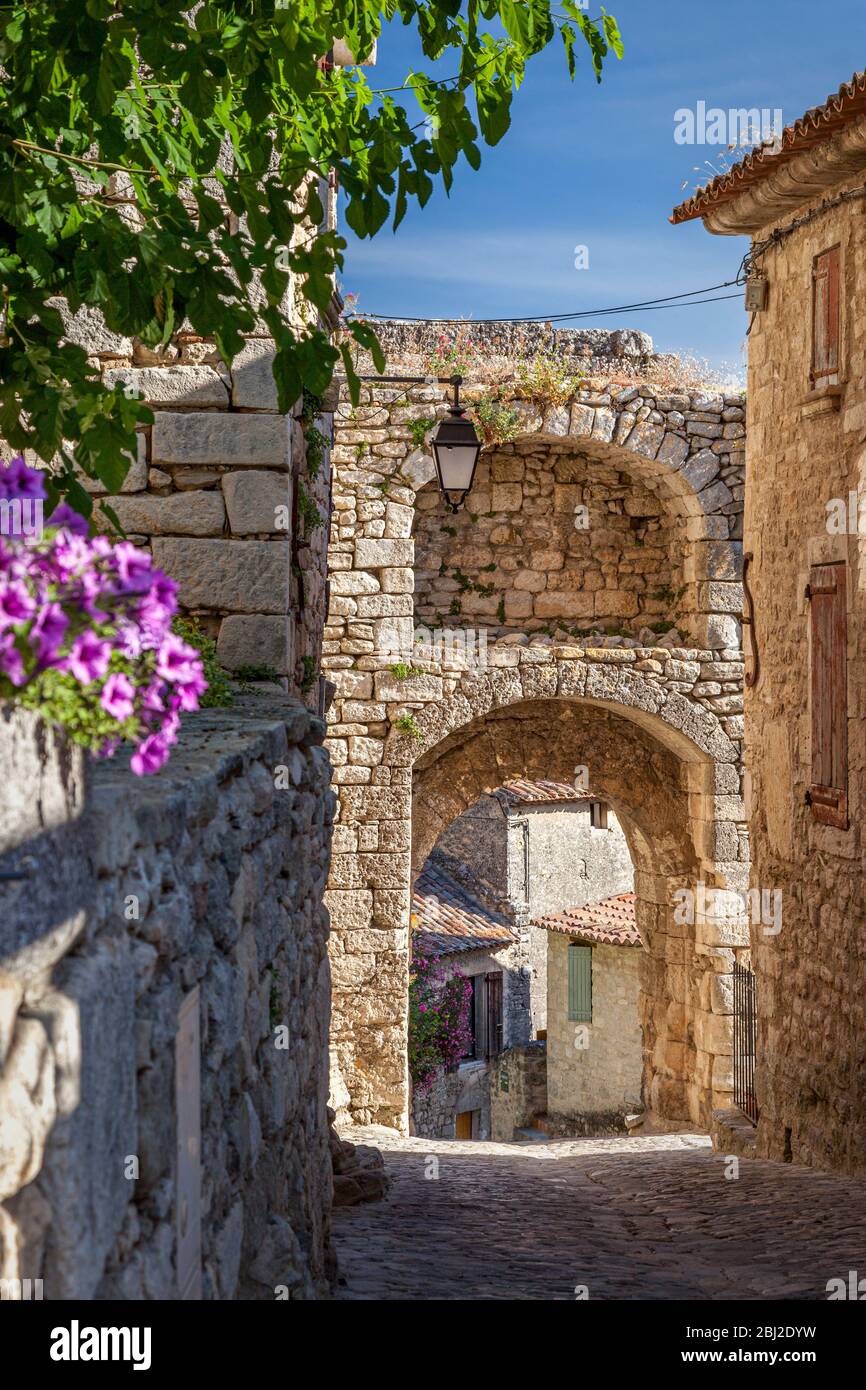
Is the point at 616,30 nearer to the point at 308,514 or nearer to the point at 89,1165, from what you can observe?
the point at 308,514

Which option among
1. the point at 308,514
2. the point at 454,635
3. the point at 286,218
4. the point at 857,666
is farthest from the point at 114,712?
the point at 454,635

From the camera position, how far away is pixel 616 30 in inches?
164

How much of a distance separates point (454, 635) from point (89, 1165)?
34.8 ft

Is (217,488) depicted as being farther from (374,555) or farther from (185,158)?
(374,555)

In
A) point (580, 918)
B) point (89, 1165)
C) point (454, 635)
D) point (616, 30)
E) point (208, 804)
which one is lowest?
point (580, 918)

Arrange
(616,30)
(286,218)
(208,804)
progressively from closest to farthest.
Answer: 1. (208,804)
2. (286,218)
3. (616,30)

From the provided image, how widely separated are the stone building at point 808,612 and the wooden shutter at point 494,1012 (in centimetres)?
1553

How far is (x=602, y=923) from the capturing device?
2300 cm

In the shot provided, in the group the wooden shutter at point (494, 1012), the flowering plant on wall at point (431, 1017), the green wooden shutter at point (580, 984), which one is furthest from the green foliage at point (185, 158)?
the wooden shutter at point (494, 1012)

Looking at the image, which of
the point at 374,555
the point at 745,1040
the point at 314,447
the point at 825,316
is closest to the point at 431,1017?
the point at 745,1040

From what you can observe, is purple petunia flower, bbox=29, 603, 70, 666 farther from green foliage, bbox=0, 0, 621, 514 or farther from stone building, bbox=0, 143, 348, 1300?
green foliage, bbox=0, 0, 621, 514

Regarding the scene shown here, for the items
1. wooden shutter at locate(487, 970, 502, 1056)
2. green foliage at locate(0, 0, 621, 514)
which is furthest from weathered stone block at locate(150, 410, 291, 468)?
wooden shutter at locate(487, 970, 502, 1056)

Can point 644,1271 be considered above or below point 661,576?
below

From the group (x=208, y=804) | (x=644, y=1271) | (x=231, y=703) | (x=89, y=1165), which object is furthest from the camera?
(x=644, y=1271)
